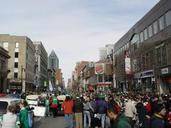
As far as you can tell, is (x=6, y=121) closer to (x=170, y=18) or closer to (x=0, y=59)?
(x=170, y=18)

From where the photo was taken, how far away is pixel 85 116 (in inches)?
766

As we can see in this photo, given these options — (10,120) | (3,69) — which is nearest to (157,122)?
(10,120)

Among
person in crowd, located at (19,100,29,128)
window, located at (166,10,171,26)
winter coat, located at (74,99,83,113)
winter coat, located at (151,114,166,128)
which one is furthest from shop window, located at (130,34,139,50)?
winter coat, located at (151,114,166,128)

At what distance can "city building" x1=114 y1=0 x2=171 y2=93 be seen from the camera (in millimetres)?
42031

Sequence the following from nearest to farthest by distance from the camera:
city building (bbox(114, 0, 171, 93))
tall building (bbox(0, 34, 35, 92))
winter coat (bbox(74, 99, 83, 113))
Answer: winter coat (bbox(74, 99, 83, 113)), city building (bbox(114, 0, 171, 93)), tall building (bbox(0, 34, 35, 92))

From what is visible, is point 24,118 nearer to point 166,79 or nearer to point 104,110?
point 104,110

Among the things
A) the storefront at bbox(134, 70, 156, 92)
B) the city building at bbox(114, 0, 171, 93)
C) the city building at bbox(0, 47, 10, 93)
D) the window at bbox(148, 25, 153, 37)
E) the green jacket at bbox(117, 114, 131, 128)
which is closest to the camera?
the green jacket at bbox(117, 114, 131, 128)

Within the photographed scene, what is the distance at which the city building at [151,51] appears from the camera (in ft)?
138

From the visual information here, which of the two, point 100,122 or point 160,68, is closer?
point 100,122

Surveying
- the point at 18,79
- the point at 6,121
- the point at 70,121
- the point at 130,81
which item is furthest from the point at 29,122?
the point at 18,79

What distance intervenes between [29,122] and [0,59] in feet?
220

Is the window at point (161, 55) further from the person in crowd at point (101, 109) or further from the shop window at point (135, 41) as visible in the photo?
the person in crowd at point (101, 109)

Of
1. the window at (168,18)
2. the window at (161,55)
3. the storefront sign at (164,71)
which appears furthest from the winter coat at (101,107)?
the window at (161,55)

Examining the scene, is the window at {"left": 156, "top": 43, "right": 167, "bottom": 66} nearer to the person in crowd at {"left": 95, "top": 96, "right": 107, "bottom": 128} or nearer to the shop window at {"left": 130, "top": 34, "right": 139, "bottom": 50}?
the shop window at {"left": 130, "top": 34, "right": 139, "bottom": 50}
